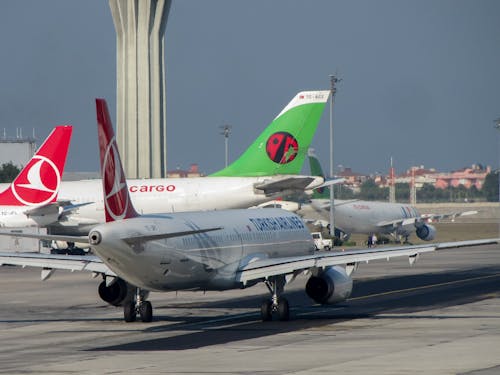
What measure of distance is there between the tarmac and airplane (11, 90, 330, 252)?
2082cm

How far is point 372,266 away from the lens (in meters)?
75.9

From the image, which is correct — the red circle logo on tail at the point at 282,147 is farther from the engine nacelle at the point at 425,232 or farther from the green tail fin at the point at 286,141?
the engine nacelle at the point at 425,232

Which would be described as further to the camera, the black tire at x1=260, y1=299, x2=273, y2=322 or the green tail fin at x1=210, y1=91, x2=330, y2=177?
the green tail fin at x1=210, y1=91, x2=330, y2=177

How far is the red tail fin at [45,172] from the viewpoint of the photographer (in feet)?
248

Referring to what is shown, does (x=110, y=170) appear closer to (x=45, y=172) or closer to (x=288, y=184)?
(x=288, y=184)

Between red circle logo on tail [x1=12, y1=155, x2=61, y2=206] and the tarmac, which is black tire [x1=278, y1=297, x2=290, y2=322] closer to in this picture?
the tarmac

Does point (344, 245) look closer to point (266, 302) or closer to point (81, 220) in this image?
point (81, 220)

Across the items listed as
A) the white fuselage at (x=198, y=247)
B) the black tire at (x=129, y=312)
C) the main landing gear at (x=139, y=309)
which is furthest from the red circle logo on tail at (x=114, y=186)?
the black tire at (x=129, y=312)

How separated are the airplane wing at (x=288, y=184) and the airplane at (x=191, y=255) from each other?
1171 inches

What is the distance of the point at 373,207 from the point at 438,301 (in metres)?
79.1

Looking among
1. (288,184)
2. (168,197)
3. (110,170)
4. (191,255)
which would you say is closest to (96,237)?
(110,170)

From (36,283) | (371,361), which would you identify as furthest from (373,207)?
(371,361)

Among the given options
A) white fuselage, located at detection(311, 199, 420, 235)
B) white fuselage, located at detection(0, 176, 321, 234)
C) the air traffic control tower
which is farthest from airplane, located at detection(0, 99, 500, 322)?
the air traffic control tower

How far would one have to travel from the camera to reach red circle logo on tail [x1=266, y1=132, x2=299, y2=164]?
7656 centimetres
